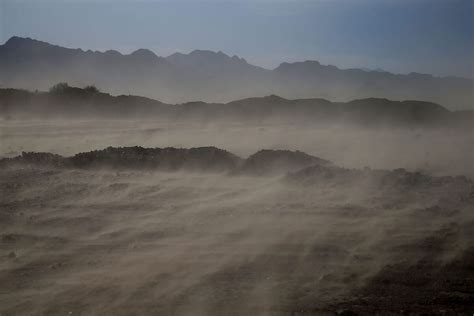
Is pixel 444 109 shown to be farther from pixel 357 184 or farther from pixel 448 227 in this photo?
pixel 448 227

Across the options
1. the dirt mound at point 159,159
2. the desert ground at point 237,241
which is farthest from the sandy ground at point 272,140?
the dirt mound at point 159,159

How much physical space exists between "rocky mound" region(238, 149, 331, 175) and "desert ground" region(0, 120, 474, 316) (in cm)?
33

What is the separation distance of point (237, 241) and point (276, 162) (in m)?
4.48

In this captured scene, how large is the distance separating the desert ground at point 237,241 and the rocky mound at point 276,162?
33 cm

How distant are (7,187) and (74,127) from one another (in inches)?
326

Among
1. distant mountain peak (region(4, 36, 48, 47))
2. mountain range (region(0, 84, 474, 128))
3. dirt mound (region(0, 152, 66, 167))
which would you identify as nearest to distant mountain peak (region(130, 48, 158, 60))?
distant mountain peak (region(4, 36, 48, 47))

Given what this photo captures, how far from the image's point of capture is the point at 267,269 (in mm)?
5906

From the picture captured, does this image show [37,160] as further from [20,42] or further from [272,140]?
[20,42]

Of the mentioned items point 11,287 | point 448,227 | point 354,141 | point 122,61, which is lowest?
point 11,287

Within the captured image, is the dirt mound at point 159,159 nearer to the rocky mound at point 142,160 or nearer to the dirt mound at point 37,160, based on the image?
the rocky mound at point 142,160

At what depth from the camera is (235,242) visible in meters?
6.73

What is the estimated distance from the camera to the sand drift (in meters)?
5.21

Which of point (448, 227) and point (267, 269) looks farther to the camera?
point (448, 227)

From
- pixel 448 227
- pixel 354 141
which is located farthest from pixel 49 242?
pixel 354 141
